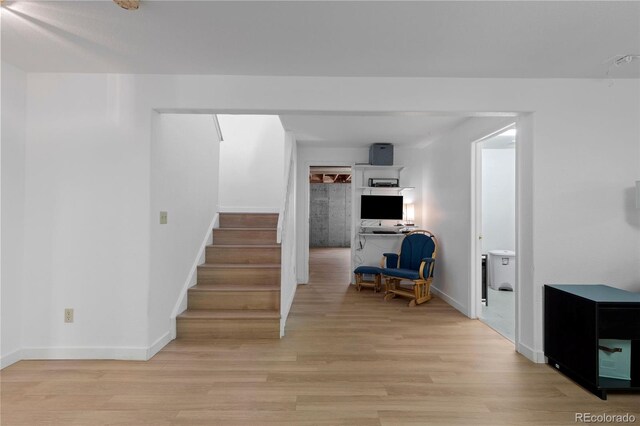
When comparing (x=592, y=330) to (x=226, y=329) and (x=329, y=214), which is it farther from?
(x=329, y=214)

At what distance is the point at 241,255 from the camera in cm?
425

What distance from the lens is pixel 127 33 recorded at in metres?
2.27

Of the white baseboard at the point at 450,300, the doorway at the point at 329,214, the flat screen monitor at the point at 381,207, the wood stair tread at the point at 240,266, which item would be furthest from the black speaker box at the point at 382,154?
the doorway at the point at 329,214

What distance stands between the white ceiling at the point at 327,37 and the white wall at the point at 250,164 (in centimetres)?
307

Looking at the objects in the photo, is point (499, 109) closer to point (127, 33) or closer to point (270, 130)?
point (127, 33)

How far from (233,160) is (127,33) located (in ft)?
12.1

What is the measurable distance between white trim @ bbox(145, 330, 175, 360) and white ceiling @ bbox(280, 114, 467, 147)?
2.90m

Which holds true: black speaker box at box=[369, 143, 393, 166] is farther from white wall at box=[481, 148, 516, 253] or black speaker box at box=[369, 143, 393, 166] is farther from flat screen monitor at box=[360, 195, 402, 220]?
white wall at box=[481, 148, 516, 253]

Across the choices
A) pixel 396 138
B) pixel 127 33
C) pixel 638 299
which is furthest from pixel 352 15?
pixel 396 138

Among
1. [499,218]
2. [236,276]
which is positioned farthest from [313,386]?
[499,218]

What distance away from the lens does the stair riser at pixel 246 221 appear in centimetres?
503

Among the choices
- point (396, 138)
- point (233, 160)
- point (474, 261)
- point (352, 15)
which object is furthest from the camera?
point (233, 160)

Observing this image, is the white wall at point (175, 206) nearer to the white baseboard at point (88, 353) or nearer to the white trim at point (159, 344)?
the white trim at point (159, 344)

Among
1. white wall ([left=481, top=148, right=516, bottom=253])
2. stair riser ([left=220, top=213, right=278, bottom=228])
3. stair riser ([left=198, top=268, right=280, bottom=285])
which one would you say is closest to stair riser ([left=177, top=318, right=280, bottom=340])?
stair riser ([left=198, top=268, right=280, bottom=285])
